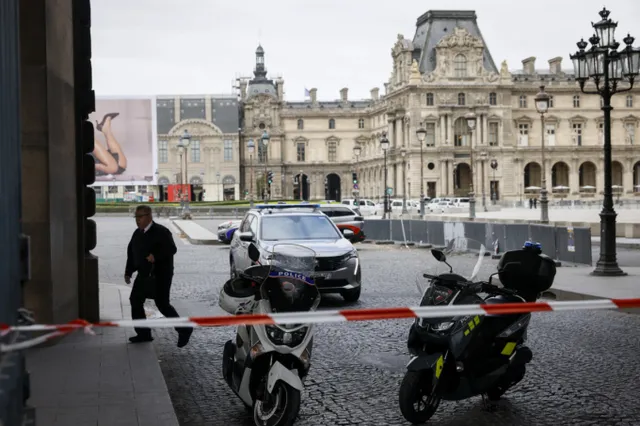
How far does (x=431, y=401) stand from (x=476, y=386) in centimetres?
38

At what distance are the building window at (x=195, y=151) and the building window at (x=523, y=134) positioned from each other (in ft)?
130

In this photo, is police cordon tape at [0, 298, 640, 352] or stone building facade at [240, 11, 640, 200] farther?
stone building facade at [240, 11, 640, 200]

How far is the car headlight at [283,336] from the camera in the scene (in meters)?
5.62

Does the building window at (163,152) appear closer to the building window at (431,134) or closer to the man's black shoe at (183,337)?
the building window at (431,134)

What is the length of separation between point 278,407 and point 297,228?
28.1 feet

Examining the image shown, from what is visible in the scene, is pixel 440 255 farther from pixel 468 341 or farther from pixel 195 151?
pixel 195 151

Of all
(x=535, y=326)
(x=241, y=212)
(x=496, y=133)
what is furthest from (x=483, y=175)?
(x=535, y=326)

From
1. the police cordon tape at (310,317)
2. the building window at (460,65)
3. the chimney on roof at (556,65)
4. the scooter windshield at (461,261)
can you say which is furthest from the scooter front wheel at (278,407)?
the chimney on roof at (556,65)

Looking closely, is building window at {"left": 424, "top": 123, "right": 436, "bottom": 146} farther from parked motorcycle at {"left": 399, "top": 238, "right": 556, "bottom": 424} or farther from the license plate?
parked motorcycle at {"left": 399, "top": 238, "right": 556, "bottom": 424}

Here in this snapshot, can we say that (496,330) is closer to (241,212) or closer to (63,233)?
(63,233)

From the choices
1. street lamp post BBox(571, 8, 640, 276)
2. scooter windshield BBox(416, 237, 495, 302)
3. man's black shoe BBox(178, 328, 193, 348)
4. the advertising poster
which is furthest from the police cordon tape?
the advertising poster

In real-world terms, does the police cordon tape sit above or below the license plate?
above

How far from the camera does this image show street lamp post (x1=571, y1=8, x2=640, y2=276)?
15586 mm

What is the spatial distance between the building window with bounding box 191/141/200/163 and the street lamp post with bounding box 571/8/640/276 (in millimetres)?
90051
